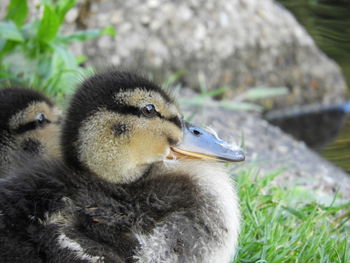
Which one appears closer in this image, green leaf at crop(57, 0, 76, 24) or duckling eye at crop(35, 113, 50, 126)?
duckling eye at crop(35, 113, 50, 126)

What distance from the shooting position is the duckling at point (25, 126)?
371 cm

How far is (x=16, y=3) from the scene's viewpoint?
5445mm

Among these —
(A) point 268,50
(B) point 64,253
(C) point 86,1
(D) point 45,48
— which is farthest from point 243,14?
(B) point 64,253

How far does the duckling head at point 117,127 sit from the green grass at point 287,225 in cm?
63

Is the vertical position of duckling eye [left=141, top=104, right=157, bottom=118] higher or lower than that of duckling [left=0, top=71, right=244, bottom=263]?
higher

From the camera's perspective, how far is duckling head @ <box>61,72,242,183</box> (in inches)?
123

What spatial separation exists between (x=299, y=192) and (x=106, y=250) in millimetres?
2230

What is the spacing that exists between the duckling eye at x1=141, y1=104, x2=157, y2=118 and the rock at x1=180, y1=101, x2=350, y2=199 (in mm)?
1842

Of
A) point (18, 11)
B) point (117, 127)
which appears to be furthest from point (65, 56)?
point (117, 127)

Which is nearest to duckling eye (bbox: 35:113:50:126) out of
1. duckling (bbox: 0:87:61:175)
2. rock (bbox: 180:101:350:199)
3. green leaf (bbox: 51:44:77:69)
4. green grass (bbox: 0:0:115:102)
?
duckling (bbox: 0:87:61:175)

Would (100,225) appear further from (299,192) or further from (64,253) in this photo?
(299,192)

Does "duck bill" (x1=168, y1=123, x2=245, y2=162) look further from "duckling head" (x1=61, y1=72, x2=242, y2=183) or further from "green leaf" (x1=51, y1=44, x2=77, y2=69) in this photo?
"green leaf" (x1=51, y1=44, x2=77, y2=69)

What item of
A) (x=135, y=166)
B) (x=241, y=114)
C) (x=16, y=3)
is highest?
(x=135, y=166)

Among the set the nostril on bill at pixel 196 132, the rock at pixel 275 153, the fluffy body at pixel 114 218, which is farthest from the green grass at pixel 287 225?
the nostril on bill at pixel 196 132
